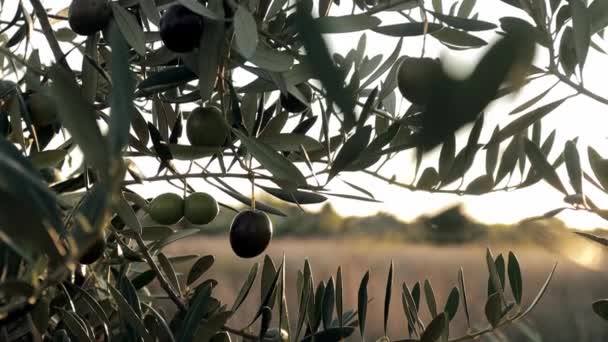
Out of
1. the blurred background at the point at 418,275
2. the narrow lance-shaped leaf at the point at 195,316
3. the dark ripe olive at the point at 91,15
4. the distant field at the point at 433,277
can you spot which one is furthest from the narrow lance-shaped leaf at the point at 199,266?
the distant field at the point at 433,277

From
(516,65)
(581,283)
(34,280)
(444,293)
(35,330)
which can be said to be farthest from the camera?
(581,283)

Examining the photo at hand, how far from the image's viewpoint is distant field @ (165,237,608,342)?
9078mm

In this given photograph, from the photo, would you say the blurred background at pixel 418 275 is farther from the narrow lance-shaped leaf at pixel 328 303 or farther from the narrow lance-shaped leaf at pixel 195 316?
the narrow lance-shaped leaf at pixel 195 316

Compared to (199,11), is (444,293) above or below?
below

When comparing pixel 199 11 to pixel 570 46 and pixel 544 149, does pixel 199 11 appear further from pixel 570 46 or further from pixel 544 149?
pixel 544 149

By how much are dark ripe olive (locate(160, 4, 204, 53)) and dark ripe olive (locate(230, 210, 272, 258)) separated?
0.80 ft

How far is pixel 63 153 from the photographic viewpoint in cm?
60

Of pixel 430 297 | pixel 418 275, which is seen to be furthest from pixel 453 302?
pixel 418 275

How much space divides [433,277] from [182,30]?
12.6 m

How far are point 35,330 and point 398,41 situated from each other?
39 cm

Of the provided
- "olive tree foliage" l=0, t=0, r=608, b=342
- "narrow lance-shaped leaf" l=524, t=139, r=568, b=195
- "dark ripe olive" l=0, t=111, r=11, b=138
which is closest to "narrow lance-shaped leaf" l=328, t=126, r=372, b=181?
"olive tree foliage" l=0, t=0, r=608, b=342

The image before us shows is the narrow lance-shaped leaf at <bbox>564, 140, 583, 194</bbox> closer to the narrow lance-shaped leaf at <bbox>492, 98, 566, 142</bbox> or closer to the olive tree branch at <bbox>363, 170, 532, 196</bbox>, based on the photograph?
the narrow lance-shaped leaf at <bbox>492, 98, 566, 142</bbox>

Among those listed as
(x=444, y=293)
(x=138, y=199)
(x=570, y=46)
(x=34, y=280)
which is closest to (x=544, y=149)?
(x=570, y=46)

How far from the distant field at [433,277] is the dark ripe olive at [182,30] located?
650 cm
